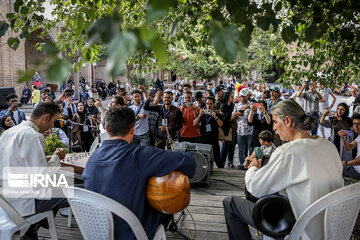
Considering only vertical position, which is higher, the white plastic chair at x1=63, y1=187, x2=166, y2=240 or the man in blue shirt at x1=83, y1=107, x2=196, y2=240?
the man in blue shirt at x1=83, y1=107, x2=196, y2=240

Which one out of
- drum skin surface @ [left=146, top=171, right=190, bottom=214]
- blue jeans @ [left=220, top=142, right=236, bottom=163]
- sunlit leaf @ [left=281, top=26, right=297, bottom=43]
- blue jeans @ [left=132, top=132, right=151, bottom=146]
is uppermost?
sunlit leaf @ [left=281, top=26, right=297, bottom=43]

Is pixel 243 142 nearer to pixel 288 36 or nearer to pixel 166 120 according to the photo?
pixel 166 120

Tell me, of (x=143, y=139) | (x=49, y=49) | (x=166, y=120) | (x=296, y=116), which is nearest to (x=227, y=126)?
(x=166, y=120)

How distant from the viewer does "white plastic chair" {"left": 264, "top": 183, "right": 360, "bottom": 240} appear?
1.89m

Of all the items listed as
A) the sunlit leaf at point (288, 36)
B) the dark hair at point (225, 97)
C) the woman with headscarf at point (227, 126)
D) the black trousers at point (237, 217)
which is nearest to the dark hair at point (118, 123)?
the black trousers at point (237, 217)

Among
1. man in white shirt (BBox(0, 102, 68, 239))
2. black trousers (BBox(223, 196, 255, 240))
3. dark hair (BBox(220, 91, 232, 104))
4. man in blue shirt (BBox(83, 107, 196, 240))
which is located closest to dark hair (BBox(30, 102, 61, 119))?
man in white shirt (BBox(0, 102, 68, 239))

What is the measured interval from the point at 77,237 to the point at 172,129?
8.94ft

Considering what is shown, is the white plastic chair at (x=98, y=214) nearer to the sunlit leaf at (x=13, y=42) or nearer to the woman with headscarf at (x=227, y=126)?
the sunlit leaf at (x=13, y=42)

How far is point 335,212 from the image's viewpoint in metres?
1.94

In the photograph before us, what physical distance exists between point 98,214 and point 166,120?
3564 mm

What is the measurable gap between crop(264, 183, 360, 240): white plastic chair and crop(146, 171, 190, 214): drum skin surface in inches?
31.1

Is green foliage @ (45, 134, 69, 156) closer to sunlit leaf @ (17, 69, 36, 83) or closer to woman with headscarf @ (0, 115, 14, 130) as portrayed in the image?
woman with headscarf @ (0, 115, 14, 130)

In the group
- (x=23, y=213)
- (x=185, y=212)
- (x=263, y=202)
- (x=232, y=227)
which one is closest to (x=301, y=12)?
(x=263, y=202)

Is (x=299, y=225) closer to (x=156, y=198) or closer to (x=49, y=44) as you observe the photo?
(x=156, y=198)
